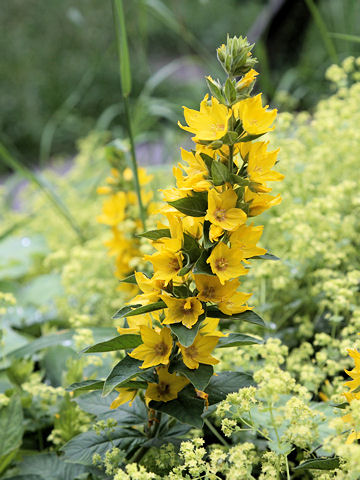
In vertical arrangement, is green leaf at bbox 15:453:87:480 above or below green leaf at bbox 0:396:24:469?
below

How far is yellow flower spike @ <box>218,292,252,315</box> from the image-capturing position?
675mm

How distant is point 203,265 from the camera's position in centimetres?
66

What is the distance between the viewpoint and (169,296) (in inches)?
26.1

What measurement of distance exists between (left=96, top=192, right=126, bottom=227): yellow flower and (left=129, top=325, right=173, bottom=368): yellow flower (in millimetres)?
644

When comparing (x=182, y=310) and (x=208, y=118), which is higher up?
(x=208, y=118)

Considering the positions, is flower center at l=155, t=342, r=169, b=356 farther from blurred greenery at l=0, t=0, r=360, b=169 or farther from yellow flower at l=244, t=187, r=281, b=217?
blurred greenery at l=0, t=0, r=360, b=169

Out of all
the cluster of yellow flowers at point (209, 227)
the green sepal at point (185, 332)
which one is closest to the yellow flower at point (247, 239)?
the cluster of yellow flowers at point (209, 227)

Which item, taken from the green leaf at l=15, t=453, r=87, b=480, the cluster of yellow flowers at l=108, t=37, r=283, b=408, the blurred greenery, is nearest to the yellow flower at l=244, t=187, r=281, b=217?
the cluster of yellow flowers at l=108, t=37, r=283, b=408

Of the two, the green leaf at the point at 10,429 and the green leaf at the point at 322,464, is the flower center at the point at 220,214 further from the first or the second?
the green leaf at the point at 10,429

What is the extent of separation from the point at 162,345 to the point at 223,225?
0.19 m

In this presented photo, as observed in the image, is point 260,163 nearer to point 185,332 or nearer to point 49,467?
point 185,332

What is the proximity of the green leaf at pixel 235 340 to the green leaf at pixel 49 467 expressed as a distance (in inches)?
11.6

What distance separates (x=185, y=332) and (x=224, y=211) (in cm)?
16

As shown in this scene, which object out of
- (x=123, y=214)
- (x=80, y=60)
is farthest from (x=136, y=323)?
(x=80, y=60)
